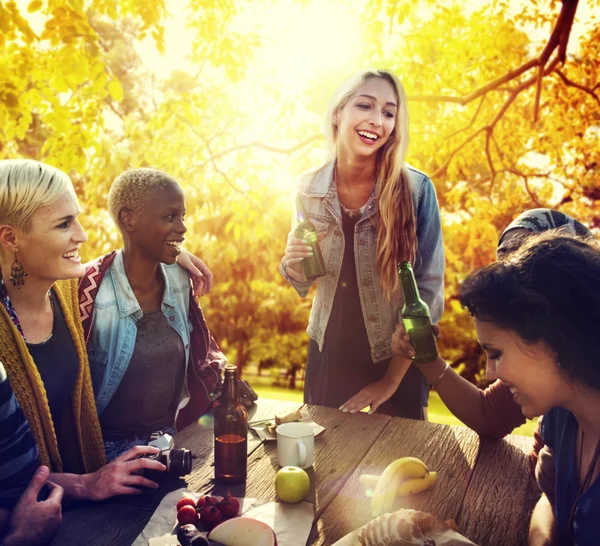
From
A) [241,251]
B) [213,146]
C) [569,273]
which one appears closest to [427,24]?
[213,146]

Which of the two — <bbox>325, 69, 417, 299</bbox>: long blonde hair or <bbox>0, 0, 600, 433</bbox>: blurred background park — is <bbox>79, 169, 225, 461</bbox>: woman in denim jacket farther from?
<bbox>0, 0, 600, 433</bbox>: blurred background park

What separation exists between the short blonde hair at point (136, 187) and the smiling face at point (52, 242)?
434mm

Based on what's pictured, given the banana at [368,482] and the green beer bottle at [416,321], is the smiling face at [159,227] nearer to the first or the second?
the green beer bottle at [416,321]

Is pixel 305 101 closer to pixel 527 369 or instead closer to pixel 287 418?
pixel 287 418

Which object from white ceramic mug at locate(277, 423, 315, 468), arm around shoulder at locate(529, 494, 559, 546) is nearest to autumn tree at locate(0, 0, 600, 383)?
white ceramic mug at locate(277, 423, 315, 468)

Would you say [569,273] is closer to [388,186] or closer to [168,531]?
Answer: [168,531]

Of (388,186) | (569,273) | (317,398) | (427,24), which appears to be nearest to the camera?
(569,273)

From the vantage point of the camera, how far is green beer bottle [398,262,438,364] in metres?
2.29

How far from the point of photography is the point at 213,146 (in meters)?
7.08

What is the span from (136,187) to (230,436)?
1352 mm

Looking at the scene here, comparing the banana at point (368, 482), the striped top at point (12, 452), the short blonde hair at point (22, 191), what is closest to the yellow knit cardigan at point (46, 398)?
the short blonde hair at point (22, 191)

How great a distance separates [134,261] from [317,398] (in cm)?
120

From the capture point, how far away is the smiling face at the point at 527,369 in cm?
147

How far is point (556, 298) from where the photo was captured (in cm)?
138
